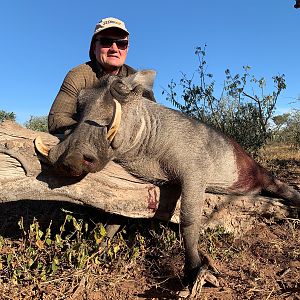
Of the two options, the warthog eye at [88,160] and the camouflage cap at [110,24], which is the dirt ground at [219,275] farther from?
the camouflage cap at [110,24]

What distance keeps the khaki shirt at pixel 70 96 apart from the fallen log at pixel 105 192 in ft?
1.99

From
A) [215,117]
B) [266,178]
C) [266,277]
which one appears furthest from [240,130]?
[266,277]

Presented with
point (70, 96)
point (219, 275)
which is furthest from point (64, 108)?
point (219, 275)

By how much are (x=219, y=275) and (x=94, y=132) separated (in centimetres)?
134

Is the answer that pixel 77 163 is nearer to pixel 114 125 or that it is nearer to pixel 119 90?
pixel 114 125

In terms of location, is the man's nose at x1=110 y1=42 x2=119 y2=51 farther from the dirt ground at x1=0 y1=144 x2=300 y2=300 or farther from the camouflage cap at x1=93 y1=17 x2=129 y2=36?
the dirt ground at x1=0 y1=144 x2=300 y2=300

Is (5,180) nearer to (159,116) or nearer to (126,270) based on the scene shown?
(126,270)

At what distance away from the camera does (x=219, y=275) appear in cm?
297

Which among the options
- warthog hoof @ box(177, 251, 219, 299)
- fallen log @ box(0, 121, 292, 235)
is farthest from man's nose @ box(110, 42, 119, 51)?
warthog hoof @ box(177, 251, 219, 299)

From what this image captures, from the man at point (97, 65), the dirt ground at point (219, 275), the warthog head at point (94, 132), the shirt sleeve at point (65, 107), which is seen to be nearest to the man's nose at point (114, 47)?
the man at point (97, 65)

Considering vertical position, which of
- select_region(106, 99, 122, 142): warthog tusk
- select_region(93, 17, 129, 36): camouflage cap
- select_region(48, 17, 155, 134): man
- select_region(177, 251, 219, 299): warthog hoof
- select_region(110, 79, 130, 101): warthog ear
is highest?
select_region(93, 17, 129, 36): camouflage cap

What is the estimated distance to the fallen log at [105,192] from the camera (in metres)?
2.96

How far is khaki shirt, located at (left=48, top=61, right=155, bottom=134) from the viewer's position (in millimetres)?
3770

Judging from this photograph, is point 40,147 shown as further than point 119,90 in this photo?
No
